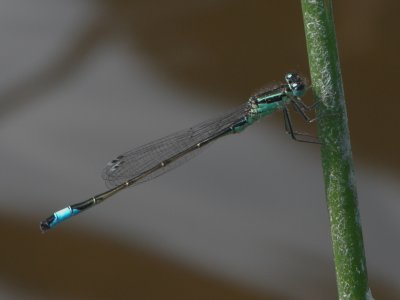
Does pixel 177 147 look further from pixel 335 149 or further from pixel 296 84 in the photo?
pixel 335 149

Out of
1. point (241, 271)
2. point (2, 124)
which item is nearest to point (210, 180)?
point (241, 271)

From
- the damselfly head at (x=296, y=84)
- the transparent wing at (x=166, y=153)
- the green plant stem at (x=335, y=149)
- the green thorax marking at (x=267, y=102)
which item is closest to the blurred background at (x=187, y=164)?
the transparent wing at (x=166, y=153)

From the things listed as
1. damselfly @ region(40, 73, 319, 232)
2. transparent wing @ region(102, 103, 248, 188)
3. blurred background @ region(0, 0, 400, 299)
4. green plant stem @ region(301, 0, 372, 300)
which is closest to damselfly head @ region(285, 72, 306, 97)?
damselfly @ region(40, 73, 319, 232)

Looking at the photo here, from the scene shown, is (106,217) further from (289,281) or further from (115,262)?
(289,281)

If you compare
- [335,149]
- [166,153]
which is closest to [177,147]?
[166,153]

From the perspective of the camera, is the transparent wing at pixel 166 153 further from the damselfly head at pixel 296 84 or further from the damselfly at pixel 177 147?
the damselfly head at pixel 296 84
